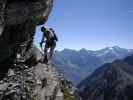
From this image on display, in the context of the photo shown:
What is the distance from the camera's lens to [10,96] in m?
23.5

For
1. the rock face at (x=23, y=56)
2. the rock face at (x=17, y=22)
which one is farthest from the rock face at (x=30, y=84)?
the rock face at (x=17, y=22)

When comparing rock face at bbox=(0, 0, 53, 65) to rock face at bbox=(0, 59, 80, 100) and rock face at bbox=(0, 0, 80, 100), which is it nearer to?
rock face at bbox=(0, 0, 80, 100)

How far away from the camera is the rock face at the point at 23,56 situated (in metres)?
26.7

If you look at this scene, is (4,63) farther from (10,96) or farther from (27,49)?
(10,96)

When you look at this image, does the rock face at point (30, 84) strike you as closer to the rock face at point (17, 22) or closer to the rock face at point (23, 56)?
the rock face at point (23, 56)

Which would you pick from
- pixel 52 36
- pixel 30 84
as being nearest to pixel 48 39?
pixel 52 36

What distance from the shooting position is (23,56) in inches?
1404

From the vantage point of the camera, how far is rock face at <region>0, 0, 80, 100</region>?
87.5 ft

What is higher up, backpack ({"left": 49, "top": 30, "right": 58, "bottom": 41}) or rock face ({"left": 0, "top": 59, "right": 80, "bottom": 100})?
backpack ({"left": 49, "top": 30, "right": 58, "bottom": 41})

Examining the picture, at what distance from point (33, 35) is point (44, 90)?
13.5 metres

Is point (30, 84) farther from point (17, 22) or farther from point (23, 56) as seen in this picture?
point (17, 22)

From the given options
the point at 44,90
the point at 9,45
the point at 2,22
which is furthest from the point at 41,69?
the point at 2,22

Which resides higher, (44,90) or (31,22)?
(31,22)

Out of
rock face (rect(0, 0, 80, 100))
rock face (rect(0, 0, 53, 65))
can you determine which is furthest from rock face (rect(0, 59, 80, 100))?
rock face (rect(0, 0, 53, 65))
